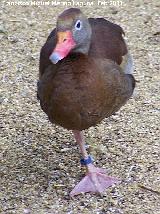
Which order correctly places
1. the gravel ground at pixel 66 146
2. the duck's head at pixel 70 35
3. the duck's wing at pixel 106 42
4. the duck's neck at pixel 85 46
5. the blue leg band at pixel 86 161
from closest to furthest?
the duck's head at pixel 70 35 < the duck's neck at pixel 85 46 < the duck's wing at pixel 106 42 < the gravel ground at pixel 66 146 < the blue leg band at pixel 86 161

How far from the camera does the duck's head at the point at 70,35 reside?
278cm

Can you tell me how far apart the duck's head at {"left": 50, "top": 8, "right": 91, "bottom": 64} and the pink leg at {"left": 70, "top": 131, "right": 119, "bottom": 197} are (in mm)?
678

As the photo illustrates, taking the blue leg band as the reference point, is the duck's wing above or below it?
above

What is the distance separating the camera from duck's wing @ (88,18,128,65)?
3089 millimetres

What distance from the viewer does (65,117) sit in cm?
301

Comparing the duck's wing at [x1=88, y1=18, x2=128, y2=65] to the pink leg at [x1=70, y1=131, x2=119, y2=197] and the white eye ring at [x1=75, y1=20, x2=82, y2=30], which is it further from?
the pink leg at [x1=70, y1=131, x2=119, y2=197]

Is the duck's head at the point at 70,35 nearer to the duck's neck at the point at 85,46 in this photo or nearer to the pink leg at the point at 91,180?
the duck's neck at the point at 85,46

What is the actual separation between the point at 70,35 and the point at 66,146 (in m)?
1.03

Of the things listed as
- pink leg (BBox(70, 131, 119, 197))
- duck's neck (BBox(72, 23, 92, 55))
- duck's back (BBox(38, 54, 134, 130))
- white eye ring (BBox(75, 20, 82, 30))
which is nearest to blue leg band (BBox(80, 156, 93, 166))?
pink leg (BBox(70, 131, 119, 197))

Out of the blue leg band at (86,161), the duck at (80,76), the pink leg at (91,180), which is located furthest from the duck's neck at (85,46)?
the blue leg band at (86,161)

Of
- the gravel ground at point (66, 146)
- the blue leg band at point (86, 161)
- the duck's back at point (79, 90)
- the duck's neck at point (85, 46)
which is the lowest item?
the gravel ground at point (66, 146)

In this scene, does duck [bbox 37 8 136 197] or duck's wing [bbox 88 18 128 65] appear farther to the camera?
duck's wing [bbox 88 18 128 65]

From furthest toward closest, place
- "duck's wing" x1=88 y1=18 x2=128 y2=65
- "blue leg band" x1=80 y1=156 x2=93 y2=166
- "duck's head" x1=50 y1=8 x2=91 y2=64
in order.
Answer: "blue leg band" x1=80 y1=156 x2=93 y2=166 < "duck's wing" x1=88 y1=18 x2=128 y2=65 < "duck's head" x1=50 y1=8 x2=91 y2=64

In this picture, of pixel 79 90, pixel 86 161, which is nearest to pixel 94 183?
pixel 86 161
